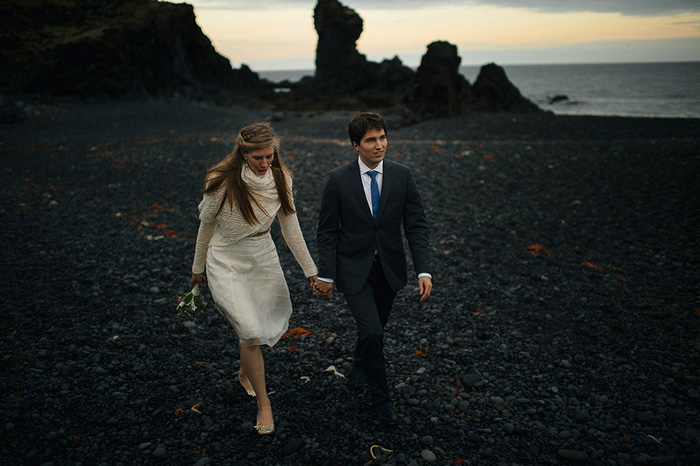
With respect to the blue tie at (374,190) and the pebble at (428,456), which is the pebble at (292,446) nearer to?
the pebble at (428,456)

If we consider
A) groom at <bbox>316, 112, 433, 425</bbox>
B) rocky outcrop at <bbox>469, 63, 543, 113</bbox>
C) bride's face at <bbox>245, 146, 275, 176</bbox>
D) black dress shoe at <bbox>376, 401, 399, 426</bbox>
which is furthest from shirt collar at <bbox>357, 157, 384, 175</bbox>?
→ rocky outcrop at <bbox>469, 63, 543, 113</bbox>

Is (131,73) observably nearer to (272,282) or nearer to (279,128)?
(279,128)

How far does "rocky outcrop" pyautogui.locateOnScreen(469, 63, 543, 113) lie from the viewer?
30.3m

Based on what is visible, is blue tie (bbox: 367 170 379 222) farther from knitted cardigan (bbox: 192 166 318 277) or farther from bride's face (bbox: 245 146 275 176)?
bride's face (bbox: 245 146 275 176)

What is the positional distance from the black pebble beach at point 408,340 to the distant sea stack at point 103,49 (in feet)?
77.4

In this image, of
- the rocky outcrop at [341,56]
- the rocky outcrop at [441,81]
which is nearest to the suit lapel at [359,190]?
the rocky outcrop at [441,81]

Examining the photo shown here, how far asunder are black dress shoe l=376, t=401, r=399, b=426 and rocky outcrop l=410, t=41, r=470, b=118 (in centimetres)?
2568

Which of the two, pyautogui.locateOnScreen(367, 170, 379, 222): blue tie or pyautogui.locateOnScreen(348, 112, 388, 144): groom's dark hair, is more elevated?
pyautogui.locateOnScreen(348, 112, 388, 144): groom's dark hair

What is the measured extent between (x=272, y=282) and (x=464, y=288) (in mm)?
3834

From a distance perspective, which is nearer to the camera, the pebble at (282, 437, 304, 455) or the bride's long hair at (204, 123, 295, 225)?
the bride's long hair at (204, 123, 295, 225)

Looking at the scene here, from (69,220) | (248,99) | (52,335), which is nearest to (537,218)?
(52,335)

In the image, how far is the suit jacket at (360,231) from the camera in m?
3.62

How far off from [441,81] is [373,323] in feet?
86.0

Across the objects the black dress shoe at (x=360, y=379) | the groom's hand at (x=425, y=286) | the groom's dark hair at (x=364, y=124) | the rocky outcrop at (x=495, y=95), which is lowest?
the black dress shoe at (x=360, y=379)
